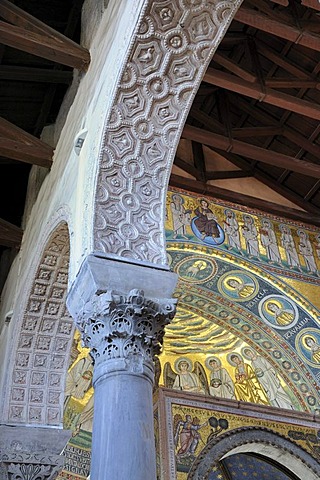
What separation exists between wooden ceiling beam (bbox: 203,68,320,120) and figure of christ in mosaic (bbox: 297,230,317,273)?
2352 millimetres

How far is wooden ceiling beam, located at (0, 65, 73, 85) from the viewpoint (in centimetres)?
704

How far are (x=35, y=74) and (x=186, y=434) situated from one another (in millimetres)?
4778

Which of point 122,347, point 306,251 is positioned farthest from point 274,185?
point 122,347

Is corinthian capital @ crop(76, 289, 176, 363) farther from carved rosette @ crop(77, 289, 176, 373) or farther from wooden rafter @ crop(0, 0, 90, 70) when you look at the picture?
wooden rafter @ crop(0, 0, 90, 70)

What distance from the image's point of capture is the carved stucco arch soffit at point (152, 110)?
4.70 meters

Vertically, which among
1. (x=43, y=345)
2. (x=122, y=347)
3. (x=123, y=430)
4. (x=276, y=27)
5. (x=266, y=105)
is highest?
(x=266, y=105)

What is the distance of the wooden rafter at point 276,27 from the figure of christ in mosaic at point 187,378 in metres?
4.73

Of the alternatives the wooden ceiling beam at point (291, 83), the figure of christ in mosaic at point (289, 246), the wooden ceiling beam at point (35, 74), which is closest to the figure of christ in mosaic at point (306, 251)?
the figure of christ in mosaic at point (289, 246)

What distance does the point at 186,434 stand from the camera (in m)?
8.54

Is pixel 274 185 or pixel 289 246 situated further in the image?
pixel 274 185

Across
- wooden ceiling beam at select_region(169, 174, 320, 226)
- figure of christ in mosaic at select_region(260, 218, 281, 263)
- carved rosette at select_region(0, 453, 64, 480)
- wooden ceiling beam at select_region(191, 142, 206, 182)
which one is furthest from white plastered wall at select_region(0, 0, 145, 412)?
figure of christ in mosaic at select_region(260, 218, 281, 263)

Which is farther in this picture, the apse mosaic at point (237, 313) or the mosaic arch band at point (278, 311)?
the mosaic arch band at point (278, 311)

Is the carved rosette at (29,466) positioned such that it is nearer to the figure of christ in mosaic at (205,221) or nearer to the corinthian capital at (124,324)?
the corinthian capital at (124,324)

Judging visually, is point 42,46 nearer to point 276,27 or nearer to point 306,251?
point 276,27
